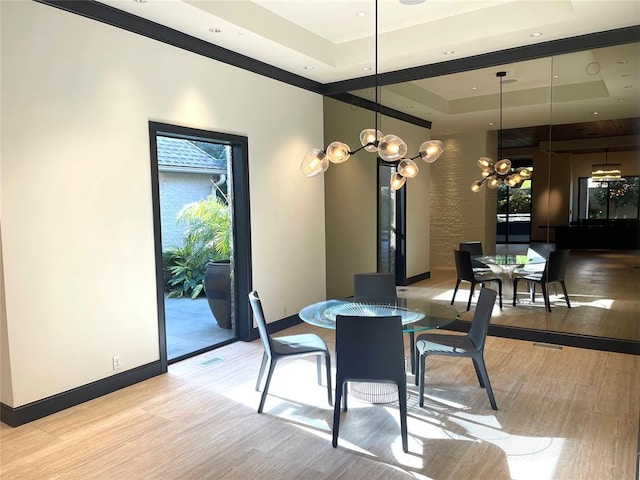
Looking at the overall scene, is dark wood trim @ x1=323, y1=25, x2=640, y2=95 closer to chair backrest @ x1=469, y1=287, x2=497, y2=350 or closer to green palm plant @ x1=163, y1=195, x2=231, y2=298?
green palm plant @ x1=163, y1=195, x2=231, y2=298

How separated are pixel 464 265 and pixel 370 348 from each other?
9.24 feet

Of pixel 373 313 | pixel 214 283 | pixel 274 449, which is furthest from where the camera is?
pixel 214 283

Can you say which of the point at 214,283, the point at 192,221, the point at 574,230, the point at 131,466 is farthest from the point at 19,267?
the point at 574,230

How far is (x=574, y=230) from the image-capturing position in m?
4.89

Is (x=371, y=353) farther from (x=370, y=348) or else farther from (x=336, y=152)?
(x=336, y=152)

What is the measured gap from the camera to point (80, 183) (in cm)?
341

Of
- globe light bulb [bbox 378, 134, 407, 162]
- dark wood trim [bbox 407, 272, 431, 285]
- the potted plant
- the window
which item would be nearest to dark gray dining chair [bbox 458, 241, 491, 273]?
dark wood trim [bbox 407, 272, 431, 285]

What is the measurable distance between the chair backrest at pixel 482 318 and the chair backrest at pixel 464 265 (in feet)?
5.81

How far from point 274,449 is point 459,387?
5.48 feet

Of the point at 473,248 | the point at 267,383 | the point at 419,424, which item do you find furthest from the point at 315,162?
the point at 473,248

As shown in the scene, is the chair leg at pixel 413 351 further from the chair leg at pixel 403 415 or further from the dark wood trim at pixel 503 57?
the dark wood trim at pixel 503 57

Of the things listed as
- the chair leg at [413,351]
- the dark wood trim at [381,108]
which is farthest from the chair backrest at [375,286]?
the dark wood trim at [381,108]

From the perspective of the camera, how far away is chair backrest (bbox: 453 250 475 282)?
5.19m

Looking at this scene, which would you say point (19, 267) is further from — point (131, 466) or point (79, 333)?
point (131, 466)
